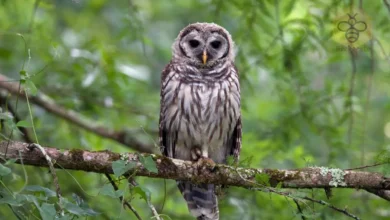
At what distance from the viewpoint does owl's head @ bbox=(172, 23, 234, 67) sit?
4883mm

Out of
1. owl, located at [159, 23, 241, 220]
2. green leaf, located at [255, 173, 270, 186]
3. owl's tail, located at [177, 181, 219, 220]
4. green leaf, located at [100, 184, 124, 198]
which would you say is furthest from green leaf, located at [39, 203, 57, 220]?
owl's tail, located at [177, 181, 219, 220]

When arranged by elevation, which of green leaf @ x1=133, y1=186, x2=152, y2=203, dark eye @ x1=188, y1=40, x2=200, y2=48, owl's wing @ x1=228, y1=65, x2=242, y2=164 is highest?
dark eye @ x1=188, y1=40, x2=200, y2=48

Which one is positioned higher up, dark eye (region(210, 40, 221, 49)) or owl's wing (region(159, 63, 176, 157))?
dark eye (region(210, 40, 221, 49))

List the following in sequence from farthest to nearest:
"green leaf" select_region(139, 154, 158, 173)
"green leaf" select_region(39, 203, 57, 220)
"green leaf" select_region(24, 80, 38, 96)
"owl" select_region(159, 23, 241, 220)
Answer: "owl" select_region(159, 23, 241, 220), "green leaf" select_region(139, 154, 158, 173), "green leaf" select_region(24, 80, 38, 96), "green leaf" select_region(39, 203, 57, 220)

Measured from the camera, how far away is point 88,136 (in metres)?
6.07

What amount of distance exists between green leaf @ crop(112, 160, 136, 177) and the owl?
1454 mm

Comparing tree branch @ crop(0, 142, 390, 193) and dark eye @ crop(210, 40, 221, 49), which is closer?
tree branch @ crop(0, 142, 390, 193)

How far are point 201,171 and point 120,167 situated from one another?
0.72m

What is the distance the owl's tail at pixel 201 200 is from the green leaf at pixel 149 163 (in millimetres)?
1714

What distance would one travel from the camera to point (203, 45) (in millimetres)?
4926

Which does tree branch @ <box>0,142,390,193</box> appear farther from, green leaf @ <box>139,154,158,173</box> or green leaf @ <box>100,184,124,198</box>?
green leaf @ <box>100,184,124,198</box>

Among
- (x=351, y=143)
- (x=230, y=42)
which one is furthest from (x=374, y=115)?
(x=230, y=42)

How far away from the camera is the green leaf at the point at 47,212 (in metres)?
2.75

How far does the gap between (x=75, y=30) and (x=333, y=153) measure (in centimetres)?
437
